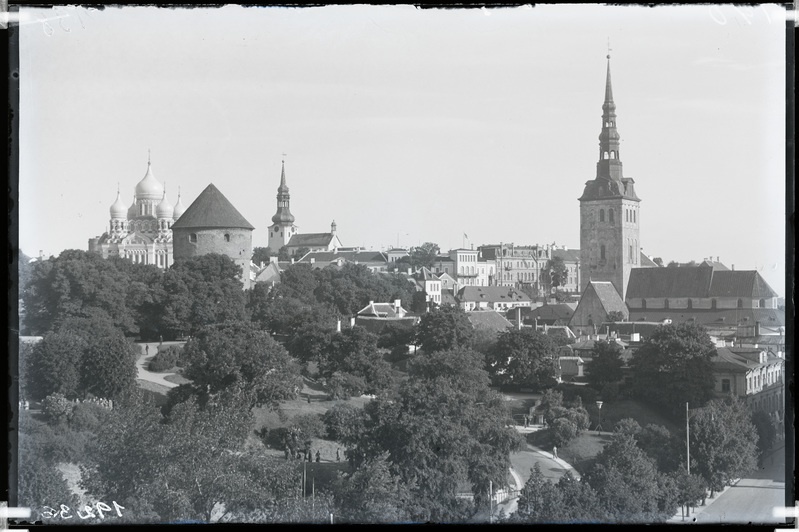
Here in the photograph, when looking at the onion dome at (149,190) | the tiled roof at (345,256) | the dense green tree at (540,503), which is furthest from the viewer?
the tiled roof at (345,256)

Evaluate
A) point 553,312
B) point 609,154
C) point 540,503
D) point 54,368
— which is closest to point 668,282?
point 553,312

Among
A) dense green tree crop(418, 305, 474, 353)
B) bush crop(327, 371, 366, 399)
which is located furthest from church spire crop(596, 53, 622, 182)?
bush crop(327, 371, 366, 399)

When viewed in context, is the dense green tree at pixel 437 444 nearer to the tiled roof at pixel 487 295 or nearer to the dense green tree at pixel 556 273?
the tiled roof at pixel 487 295

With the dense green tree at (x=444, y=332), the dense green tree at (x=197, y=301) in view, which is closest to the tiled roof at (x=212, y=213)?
the dense green tree at (x=197, y=301)

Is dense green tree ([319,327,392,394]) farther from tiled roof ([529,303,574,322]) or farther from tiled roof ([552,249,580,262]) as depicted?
tiled roof ([552,249,580,262])

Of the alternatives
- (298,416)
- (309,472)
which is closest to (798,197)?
(309,472)

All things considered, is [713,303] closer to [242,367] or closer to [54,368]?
[242,367]

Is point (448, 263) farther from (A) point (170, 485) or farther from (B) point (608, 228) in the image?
(A) point (170, 485)
